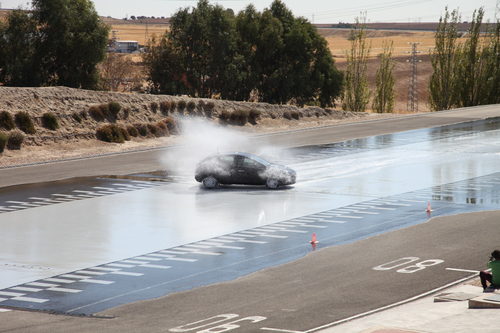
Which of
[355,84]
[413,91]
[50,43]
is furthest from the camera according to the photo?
[413,91]

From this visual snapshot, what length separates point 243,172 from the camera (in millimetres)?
40781

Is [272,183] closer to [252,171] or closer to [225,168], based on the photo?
[252,171]

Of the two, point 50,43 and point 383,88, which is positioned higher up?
point 50,43

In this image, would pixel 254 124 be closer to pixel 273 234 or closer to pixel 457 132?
pixel 457 132

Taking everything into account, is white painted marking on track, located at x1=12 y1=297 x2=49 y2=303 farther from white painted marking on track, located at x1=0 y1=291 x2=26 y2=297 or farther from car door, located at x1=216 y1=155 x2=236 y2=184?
car door, located at x1=216 y1=155 x2=236 y2=184

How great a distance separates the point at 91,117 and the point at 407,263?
3970 cm

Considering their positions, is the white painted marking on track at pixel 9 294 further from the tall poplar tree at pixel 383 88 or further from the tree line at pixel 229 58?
the tall poplar tree at pixel 383 88

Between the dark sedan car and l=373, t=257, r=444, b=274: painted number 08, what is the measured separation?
48.8ft

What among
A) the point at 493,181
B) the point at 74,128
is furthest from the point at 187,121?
the point at 493,181

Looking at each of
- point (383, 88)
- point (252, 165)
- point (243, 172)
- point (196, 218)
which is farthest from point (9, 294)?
point (383, 88)

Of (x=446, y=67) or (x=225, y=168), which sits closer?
(x=225, y=168)

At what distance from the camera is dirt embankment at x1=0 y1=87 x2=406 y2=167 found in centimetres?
5622

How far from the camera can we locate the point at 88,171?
156 feet

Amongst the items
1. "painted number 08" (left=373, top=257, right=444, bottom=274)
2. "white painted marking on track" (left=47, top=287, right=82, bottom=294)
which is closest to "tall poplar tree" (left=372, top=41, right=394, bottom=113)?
"painted number 08" (left=373, top=257, right=444, bottom=274)
